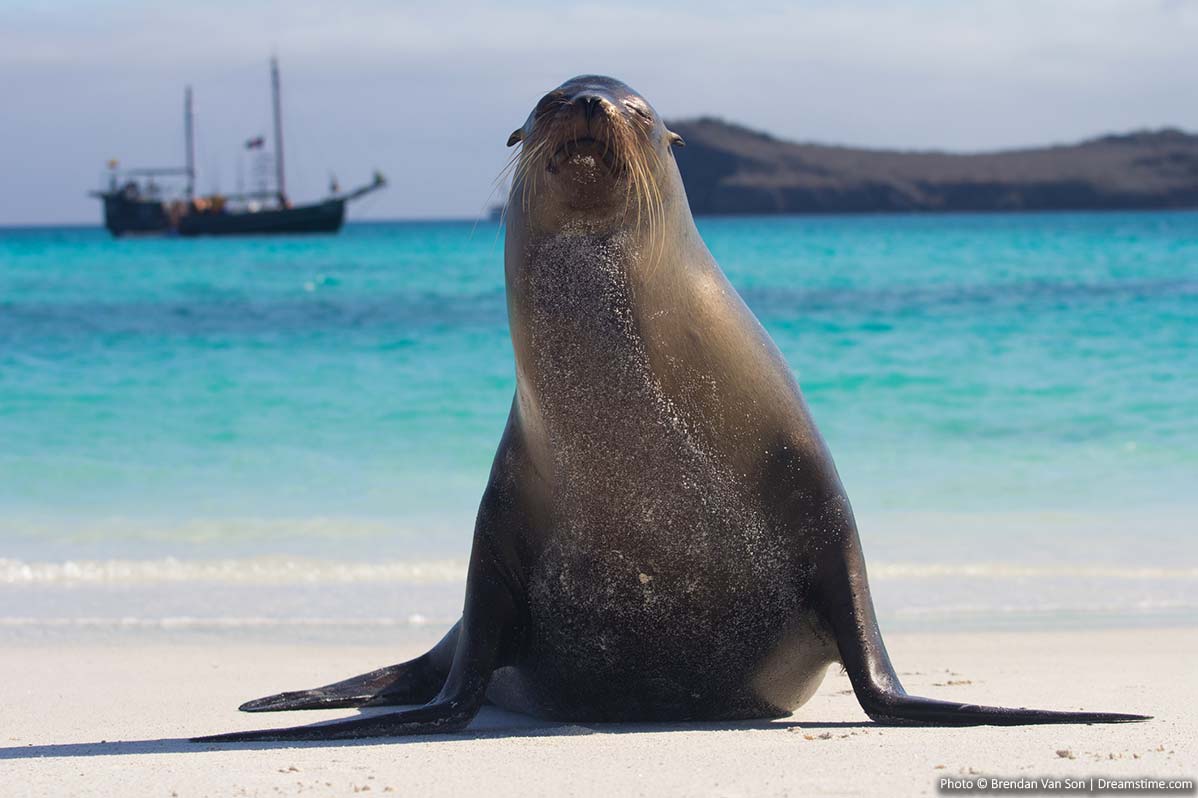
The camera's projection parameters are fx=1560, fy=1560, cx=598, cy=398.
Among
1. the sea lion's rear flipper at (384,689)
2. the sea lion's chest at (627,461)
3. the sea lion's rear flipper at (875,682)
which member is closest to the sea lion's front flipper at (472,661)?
the sea lion's chest at (627,461)

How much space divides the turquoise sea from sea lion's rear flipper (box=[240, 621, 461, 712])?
4.46 ft

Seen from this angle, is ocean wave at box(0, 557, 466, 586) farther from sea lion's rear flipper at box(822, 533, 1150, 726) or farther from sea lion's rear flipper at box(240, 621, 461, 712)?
sea lion's rear flipper at box(822, 533, 1150, 726)

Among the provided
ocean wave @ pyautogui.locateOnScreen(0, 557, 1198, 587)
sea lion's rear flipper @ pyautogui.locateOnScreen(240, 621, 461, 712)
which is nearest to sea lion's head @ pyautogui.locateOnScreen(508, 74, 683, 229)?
sea lion's rear flipper @ pyautogui.locateOnScreen(240, 621, 461, 712)

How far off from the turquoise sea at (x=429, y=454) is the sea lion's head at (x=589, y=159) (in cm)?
30

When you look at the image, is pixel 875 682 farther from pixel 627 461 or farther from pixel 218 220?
pixel 218 220

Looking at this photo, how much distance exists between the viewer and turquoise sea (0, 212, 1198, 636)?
6.65 metres

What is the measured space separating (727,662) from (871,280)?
3083 centimetres

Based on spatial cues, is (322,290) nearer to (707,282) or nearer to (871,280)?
(871,280)

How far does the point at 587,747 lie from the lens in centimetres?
352

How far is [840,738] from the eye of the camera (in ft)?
11.8

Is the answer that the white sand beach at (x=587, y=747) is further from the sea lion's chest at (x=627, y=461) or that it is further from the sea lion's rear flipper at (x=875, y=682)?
the sea lion's chest at (x=627, y=461)

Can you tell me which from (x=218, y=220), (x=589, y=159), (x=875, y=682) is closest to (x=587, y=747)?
(x=875, y=682)

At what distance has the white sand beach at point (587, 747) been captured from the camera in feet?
10.4

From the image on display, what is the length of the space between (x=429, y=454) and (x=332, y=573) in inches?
161
